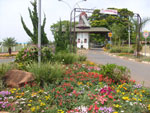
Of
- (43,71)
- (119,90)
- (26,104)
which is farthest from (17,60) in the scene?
(119,90)

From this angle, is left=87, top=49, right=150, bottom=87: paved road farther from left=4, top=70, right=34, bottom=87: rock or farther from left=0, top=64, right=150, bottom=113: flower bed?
left=4, top=70, right=34, bottom=87: rock

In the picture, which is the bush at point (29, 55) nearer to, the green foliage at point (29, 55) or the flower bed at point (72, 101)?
the green foliage at point (29, 55)

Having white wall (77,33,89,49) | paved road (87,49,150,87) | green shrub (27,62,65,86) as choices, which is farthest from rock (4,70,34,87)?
white wall (77,33,89,49)

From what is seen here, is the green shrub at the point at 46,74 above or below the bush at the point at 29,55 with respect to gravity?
below

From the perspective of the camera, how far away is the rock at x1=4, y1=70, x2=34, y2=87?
5.22m

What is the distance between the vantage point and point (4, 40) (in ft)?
76.6

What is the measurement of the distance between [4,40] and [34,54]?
712 inches

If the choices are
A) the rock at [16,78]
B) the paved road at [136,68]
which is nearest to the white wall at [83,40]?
the paved road at [136,68]

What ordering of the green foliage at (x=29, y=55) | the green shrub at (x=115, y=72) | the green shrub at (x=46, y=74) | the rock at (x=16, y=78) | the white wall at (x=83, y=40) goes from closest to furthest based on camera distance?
the rock at (x=16, y=78), the green shrub at (x=46, y=74), the green shrub at (x=115, y=72), the green foliage at (x=29, y=55), the white wall at (x=83, y=40)

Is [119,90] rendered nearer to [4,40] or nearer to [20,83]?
[20,83]

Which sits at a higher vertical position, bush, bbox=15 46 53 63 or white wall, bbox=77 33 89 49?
white wall, bbox=77 33 89 49

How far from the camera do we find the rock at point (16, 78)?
17.1 feet

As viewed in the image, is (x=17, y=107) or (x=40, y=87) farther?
(x=40, y=87)

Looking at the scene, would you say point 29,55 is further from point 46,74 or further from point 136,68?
point 136,68
